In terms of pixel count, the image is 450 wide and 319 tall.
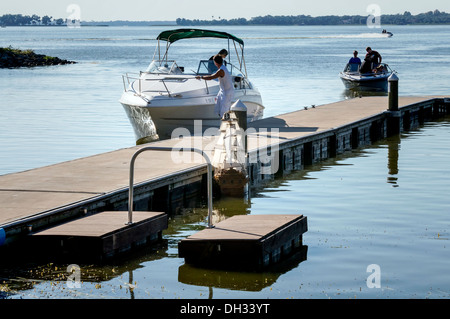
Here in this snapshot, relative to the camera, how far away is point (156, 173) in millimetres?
13461

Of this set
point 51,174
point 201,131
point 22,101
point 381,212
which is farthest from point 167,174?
point 22,101

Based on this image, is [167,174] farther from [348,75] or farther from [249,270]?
[348,75]

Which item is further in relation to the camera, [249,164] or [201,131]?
[201,131]

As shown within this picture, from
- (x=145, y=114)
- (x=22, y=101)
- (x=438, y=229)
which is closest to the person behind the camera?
(x=438, y=229)

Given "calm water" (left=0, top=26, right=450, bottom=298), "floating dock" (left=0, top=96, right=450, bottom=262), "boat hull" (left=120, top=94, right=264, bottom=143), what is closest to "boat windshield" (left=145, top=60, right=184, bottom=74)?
"boat hull" (left=120, top=94, right=264, bottom=143)

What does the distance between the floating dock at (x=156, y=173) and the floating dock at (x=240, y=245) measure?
36.6 inches

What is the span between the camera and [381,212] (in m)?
13.3

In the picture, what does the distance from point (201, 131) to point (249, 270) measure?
11532mm

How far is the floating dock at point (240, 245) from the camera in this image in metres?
9.70

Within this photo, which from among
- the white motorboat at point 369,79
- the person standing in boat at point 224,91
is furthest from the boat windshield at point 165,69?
the white motorboat at point 369,79

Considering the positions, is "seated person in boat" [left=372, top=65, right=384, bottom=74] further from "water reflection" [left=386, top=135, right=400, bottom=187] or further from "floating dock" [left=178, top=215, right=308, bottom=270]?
"floating dock" [left=178, top=215, right=308, bottom=270]

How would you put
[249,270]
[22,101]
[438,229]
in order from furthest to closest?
[22,101] < [438,229] < [249,270]

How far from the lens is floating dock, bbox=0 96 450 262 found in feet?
35.2

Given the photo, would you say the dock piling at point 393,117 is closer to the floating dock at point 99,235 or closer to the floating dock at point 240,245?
the floating dock at point 240,245
